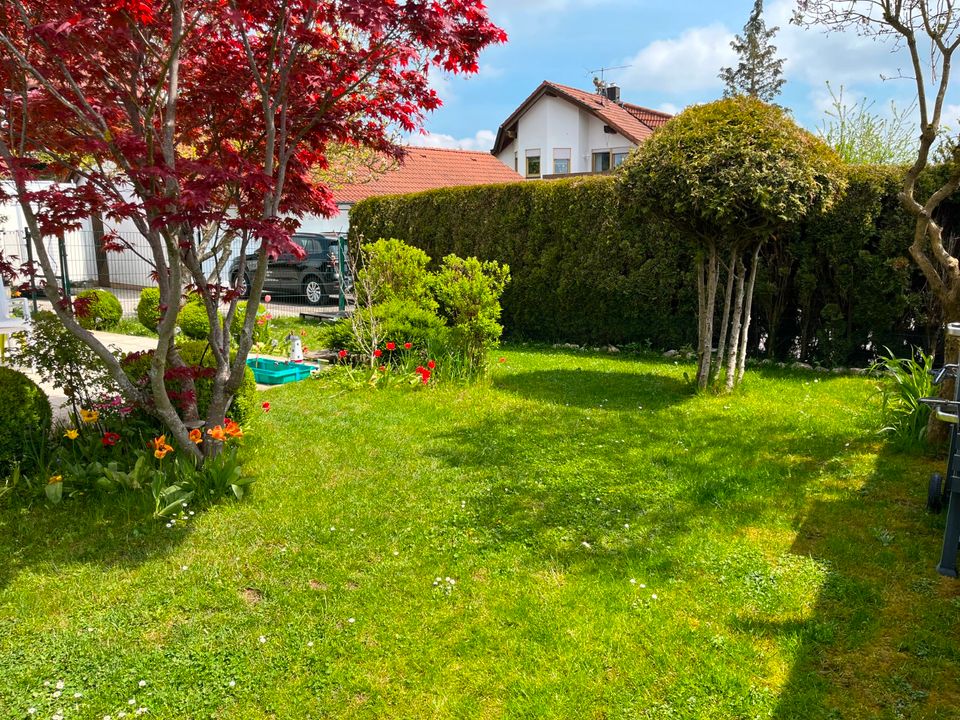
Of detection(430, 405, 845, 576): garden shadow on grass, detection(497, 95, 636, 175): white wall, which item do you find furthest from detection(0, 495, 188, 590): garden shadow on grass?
detection(497, 95, 636, 175): white wall

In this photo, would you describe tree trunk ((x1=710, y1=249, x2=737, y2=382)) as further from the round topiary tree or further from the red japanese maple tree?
the red japanese maple tree

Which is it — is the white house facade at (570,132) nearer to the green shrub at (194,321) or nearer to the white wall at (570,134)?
the white wall at (570,134)

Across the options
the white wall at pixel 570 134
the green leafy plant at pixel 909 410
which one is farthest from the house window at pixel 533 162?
the green leafy plant at pixel 909 410

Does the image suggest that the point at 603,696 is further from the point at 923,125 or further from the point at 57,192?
the point at 923,125

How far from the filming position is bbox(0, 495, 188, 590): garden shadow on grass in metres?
3.44

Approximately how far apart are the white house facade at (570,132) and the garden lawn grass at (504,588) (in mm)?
27246

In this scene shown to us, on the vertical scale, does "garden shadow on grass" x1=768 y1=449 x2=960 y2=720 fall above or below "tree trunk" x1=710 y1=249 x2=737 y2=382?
below

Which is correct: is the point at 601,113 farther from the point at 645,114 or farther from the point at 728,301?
the point at 728,301

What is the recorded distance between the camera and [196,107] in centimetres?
420

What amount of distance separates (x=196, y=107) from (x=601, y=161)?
29.8 m

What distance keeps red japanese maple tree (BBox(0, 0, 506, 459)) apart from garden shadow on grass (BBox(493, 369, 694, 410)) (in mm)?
3103

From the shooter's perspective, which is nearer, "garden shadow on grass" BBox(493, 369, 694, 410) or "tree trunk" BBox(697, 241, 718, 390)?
"garden shadow on grass" BBox(493, 369, 694, 410)

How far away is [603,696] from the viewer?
8.14 ft

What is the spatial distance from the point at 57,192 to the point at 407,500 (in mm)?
2611
